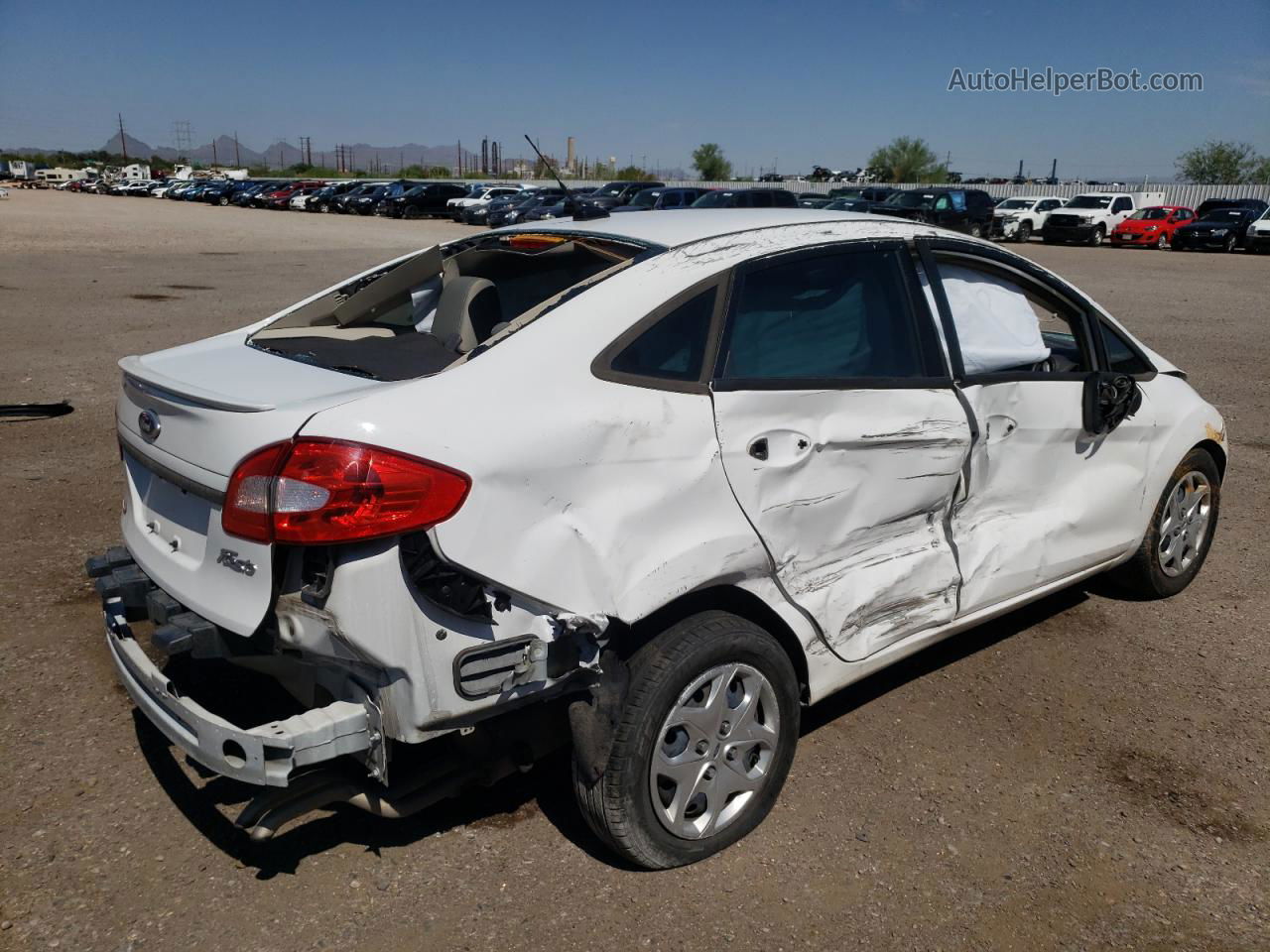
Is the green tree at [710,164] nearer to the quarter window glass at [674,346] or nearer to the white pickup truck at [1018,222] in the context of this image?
the white pickup truck at [1018,222]

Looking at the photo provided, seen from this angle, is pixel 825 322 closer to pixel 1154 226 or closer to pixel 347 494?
pixel 347 494

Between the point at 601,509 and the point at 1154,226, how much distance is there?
1436 inches

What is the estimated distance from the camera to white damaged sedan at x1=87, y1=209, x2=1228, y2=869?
7.84ft

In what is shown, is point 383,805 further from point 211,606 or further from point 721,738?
point 721,738

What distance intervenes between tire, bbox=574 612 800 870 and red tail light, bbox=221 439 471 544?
0.73m

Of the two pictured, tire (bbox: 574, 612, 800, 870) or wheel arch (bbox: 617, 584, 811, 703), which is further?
wheel arch (bbox: 617, 584, 811, 703)

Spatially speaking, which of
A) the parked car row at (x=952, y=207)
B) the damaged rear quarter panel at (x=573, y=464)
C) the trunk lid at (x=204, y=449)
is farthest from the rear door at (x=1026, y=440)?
the parked car row at (x=952, y=207)

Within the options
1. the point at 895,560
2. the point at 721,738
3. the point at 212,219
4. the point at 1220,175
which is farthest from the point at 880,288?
the point at 1220,175

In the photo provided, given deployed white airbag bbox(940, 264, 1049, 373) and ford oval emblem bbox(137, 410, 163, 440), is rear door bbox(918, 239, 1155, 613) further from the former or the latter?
ford oval emblem bbox(137, 410, 163, 440)

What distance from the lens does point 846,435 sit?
3057 mm

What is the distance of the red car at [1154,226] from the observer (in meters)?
33.6

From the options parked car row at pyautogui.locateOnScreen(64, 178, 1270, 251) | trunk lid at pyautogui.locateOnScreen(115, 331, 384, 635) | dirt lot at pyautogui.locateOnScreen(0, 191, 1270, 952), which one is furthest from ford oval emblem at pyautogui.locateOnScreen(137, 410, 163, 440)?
parked car row at pyautogui.locateOnScreen(64, 178, 1270, 251)

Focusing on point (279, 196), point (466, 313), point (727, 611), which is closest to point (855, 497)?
point (727, 611)

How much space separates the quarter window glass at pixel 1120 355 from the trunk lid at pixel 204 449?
3113 millimetres
